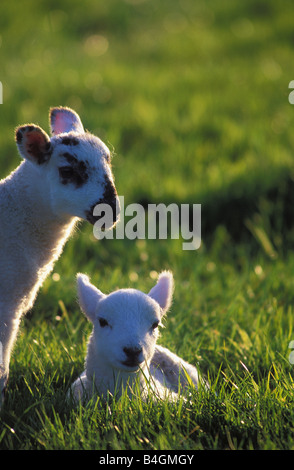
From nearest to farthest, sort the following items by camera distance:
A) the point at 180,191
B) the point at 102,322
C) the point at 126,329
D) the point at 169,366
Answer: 1. the point at 126,329
2. the point at 102,322
3. the point at 169,366
4. the point at 180,191

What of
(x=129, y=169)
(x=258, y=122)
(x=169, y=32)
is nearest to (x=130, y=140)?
(x=129, y=169)

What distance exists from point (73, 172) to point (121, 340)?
96 cm

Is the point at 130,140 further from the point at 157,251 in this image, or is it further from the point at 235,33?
the point at 235,33

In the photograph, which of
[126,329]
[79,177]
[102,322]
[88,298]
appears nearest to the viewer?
[79,177]

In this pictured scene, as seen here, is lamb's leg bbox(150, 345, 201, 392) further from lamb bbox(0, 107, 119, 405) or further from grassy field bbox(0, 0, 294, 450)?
lamb bbox(0, 107, 119, 405)

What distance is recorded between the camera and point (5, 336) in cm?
367

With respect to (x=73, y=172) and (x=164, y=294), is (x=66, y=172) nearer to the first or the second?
(x=73, y=172)

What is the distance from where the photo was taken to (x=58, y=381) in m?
4.22

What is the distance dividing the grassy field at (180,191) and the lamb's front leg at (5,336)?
0.69 ft

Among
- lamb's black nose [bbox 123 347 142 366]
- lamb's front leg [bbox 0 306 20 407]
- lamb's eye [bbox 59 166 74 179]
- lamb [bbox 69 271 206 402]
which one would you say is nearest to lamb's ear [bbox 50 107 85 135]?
lamb's eye [bbox 59 166 74 179]

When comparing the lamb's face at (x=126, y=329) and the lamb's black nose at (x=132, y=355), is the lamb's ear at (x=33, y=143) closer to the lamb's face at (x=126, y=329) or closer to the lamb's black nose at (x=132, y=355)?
the lamb's face at (x=126, y=329)

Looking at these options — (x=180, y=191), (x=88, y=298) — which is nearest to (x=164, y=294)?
(x=88, y=298)

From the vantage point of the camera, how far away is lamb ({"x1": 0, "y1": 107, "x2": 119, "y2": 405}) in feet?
11.5

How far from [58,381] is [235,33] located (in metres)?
10.8
